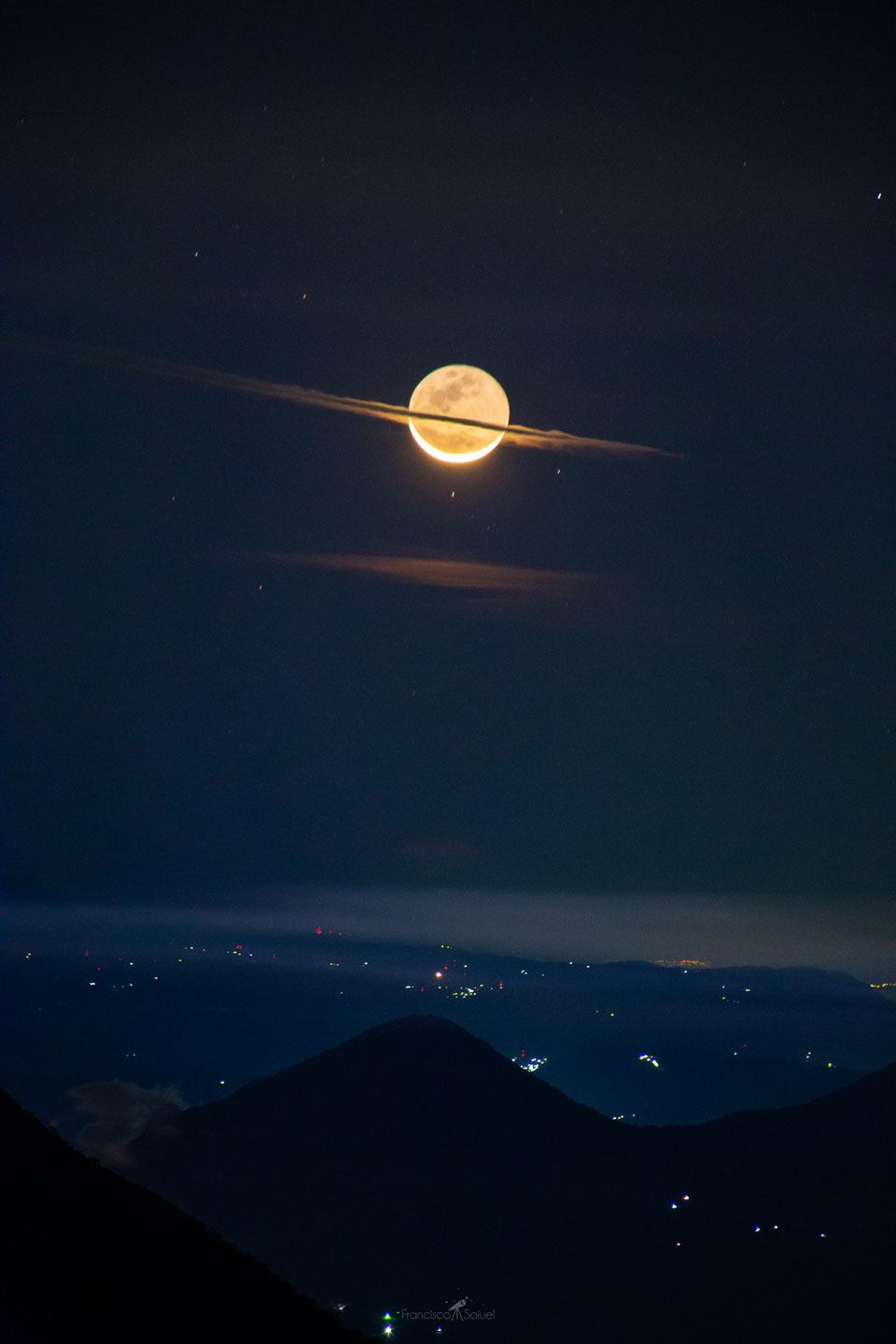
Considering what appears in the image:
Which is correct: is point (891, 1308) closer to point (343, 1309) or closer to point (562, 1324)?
point (562, 1324)

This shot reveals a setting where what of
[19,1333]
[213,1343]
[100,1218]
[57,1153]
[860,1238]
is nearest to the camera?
[19,1333]

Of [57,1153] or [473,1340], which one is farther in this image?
[473,1340]

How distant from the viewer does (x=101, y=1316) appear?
88.1 ft

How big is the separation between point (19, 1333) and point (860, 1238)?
211415 millimetres

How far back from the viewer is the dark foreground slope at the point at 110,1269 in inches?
1045

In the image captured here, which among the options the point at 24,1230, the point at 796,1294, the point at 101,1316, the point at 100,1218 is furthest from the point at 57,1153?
the point at 796,1294

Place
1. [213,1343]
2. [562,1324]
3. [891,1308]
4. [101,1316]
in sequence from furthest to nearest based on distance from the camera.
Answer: [562,1324]
[891,1308]
[213,1343]
[101,1316]

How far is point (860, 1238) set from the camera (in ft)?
625

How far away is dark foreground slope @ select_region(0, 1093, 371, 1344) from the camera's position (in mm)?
26531

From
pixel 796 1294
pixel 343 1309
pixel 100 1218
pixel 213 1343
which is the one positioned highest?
pixel 100 1218

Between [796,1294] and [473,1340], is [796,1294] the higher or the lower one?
the higher one

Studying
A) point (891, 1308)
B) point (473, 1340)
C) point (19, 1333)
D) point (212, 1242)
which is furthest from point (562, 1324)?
point (19, 1333)

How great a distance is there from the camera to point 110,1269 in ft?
96.8

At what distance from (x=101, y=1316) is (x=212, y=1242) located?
9563 millimetres
